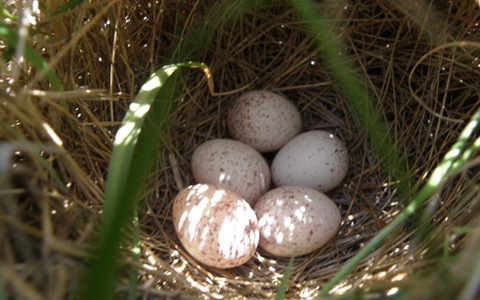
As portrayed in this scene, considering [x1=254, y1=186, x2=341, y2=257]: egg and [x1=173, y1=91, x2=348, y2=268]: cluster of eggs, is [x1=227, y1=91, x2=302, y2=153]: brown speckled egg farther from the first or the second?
[x1=254, y1=186, x2=341, y2=257]: egg

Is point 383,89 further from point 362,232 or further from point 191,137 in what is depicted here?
point 191,137

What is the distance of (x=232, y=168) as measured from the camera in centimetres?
127

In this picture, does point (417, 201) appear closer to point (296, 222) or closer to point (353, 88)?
point (296, 222)

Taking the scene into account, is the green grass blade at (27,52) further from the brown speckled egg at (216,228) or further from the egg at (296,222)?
the egg at (296,222)

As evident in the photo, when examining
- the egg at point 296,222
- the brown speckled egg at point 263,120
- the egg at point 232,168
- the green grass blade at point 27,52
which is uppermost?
the green grass blade at point 27,52

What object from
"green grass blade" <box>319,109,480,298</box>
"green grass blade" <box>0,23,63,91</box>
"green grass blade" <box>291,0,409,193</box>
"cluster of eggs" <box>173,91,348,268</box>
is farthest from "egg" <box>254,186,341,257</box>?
"green grass blade" <box>0,23,63,91</box>

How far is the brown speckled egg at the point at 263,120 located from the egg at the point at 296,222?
0.21 metres

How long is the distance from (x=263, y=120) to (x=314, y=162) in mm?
172

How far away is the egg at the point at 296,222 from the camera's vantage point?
1174mm

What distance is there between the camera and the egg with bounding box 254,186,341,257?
1.17 metres

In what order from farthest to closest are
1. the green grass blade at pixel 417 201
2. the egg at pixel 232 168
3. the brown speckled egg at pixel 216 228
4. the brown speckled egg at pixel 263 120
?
the brown speckled egg at pixel 263 120 → the egg at pixel 232 168 → the brown speckled egg at pixel 216 228 → the green grass blade at pixel 417 201

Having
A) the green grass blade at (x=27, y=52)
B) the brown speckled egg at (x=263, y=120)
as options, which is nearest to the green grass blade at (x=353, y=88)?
the brown speckled egg at (x=263, y=120)

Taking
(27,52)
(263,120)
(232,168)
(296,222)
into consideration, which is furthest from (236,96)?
(27,52)

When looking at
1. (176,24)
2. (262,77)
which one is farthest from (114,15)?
(262,77)
